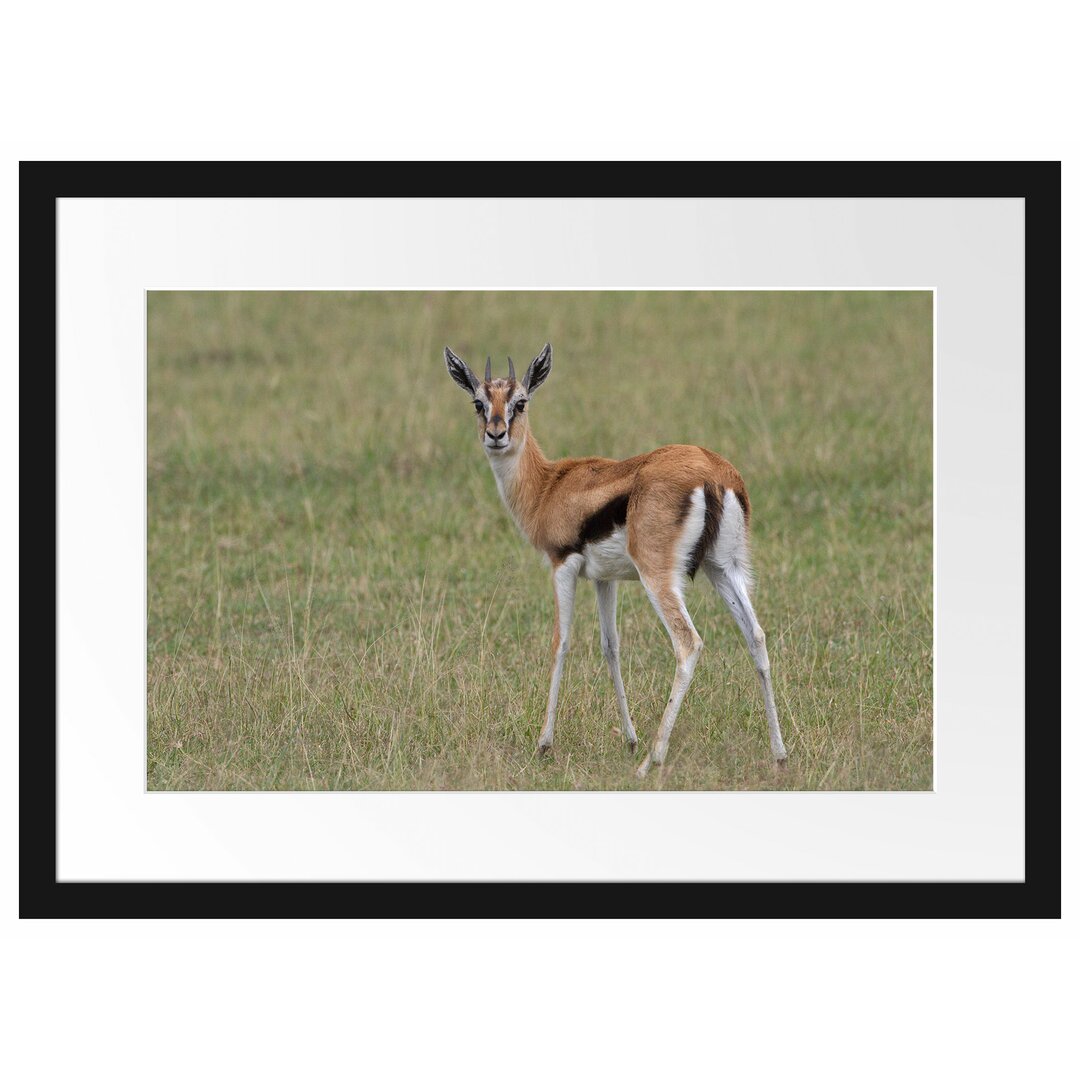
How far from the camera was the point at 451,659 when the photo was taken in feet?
28.1

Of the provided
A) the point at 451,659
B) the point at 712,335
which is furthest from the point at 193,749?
the point at 712,335

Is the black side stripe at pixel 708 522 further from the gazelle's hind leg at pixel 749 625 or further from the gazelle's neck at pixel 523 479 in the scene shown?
the gazelle's neck at pixel 523 479

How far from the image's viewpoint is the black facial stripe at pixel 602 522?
700 centimetres

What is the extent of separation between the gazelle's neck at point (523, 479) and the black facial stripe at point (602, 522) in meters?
0.38

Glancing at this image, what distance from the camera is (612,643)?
24.4 ft

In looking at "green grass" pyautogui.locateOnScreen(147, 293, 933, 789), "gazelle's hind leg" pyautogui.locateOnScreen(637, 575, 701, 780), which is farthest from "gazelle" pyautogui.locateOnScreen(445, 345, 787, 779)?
"green grass" pyautogui.locateOnScreen(147, 293, 933, 789)

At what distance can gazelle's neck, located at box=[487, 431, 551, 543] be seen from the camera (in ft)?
24.7

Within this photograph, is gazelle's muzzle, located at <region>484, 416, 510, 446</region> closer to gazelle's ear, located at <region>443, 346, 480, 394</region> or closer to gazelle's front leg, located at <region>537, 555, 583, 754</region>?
gazelle's ear, located at <region>443, 346, 480, 394</region>

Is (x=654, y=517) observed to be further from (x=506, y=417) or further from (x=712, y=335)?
(x=712, y=335)

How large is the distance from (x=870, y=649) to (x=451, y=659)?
7.42 feet

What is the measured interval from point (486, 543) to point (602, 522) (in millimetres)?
3912

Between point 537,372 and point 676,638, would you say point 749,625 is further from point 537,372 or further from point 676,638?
point 537,372
